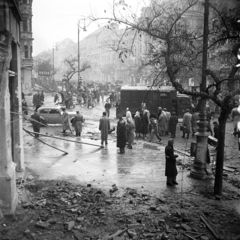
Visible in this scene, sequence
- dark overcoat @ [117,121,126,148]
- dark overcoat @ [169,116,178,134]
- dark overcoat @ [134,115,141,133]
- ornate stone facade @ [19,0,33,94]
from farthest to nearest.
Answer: ornate stone facade @ [19,0,33,94], dark overcoat @ [134,115,141,133], dark overcoat @ [169,116,178,134], dark overcoat @ [117,121,126,148]

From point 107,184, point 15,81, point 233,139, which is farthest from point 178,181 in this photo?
point 233,139

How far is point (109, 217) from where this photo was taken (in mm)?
6453

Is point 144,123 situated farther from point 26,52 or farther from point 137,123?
point 26,52

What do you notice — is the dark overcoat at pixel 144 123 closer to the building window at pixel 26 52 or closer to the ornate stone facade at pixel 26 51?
the ornate stone facade at pixel 26 51

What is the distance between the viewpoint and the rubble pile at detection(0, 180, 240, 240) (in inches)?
226

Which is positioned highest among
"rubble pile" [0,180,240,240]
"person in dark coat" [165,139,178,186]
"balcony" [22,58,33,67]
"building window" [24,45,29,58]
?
"building window" [24,45,29,58]

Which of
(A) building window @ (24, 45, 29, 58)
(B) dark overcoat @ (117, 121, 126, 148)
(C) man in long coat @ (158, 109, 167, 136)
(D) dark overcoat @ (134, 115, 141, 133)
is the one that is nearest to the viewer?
(B) dark overcoat @ (117, 121, 126, 148)

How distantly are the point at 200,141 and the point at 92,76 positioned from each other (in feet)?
289

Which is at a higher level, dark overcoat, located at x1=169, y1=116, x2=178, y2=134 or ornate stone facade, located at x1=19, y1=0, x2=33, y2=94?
ornate stone facade, located at x1=19, y1=0, x2=33, y2=94

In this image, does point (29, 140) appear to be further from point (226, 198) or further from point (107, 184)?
point (226, 198)

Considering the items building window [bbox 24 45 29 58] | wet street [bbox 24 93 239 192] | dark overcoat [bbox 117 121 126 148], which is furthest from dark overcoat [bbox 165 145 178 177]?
building window [bbox 24 45 29 58]

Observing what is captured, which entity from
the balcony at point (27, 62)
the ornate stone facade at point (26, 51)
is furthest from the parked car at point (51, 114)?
the balcony at point (27, 62)

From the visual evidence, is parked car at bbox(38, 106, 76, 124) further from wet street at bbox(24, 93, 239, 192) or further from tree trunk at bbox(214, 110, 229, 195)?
tree trunk at bbox(214, 110, 229, 195)

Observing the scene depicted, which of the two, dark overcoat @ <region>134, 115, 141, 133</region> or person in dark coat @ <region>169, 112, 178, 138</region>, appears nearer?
person in dark coat @ <region>169, 112, 178, 138</region>
